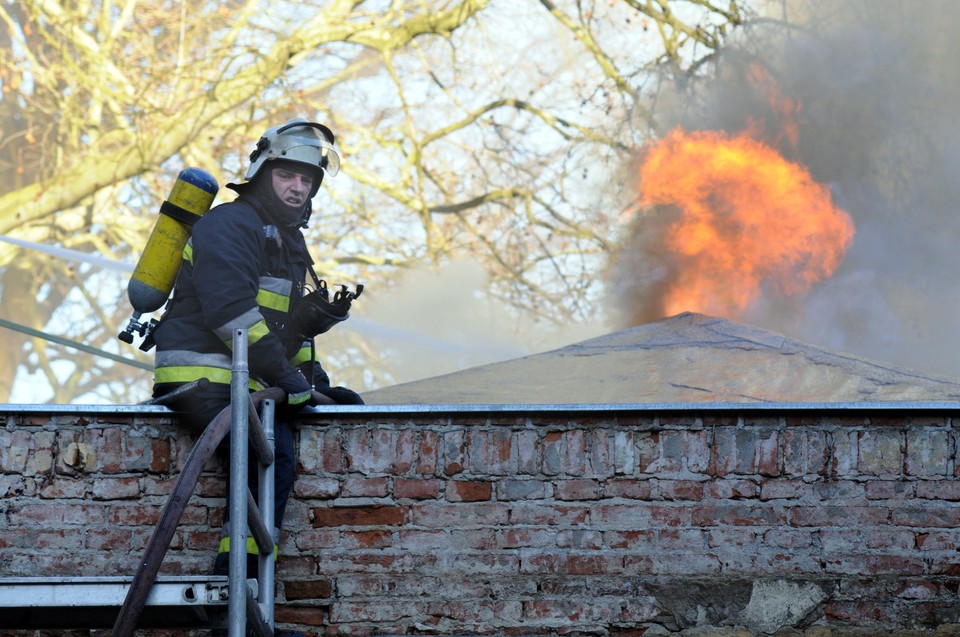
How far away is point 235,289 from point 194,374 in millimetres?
306

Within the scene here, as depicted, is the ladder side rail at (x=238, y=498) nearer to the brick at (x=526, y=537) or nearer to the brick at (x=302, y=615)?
the brick at (x=302, y=615)

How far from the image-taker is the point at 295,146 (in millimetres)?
4324

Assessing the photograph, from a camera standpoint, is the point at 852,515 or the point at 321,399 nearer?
the point at 852,515

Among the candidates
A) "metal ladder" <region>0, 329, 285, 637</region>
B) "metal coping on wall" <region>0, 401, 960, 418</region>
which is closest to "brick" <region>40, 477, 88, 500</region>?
"metal coping on wall" <region>0, 401, 960, 418</region>

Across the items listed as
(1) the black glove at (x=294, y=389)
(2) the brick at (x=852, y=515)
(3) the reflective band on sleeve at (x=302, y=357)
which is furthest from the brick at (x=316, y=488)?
(2) the brick at (x=852, y=515)

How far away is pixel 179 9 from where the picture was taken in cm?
1418

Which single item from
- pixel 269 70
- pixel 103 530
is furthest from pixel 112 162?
pixel 103 530

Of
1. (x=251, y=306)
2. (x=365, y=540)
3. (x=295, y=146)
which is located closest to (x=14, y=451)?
(x=251, y=306)

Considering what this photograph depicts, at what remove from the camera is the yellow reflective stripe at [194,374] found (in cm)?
386

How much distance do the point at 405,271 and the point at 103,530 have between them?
1189cm

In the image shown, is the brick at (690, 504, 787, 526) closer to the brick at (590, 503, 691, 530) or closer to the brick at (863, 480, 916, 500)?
the brick at (590, 503, 691, 530)

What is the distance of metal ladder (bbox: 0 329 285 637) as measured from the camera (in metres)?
2.92

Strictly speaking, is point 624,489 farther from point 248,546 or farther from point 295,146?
point 295,146

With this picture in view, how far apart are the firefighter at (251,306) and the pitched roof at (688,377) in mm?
1163
